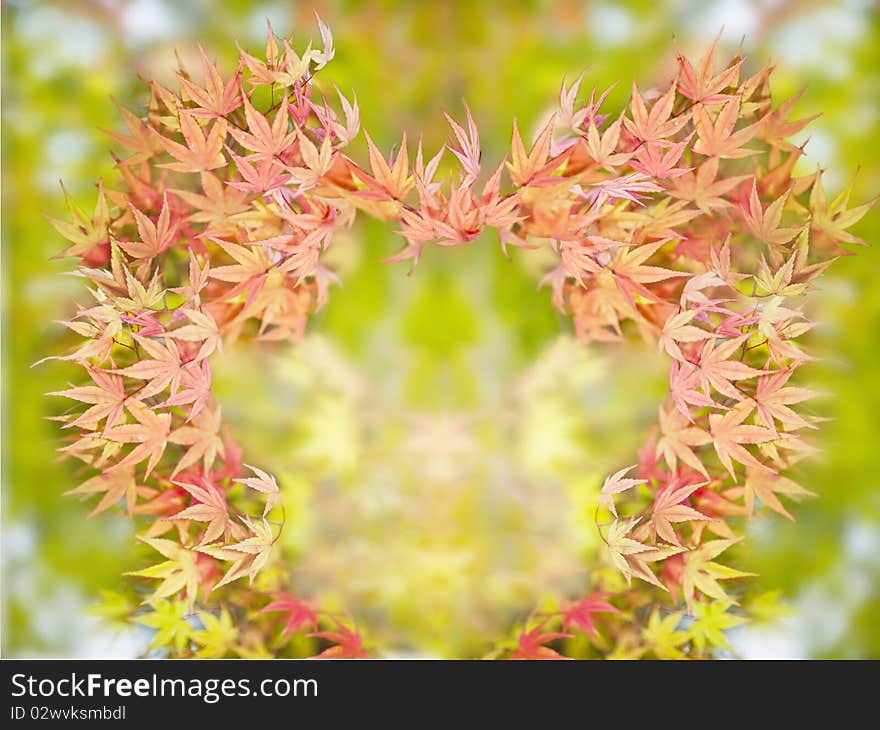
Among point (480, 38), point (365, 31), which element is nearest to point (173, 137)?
point (365, 31)

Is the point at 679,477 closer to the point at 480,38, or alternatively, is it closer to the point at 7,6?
the point at 480,38

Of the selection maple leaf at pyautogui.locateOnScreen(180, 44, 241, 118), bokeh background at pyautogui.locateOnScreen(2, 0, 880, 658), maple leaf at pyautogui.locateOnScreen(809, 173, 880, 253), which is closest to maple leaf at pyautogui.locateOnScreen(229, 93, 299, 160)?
maple leaf at pyautogui.locateOnScreen(180, 44, 241, 118)

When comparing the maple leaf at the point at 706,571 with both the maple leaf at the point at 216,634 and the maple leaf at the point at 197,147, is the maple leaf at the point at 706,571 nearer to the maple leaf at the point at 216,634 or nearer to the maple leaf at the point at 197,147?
the maple leaf at the point at 216,634

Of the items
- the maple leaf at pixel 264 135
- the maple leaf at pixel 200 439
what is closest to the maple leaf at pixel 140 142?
the maple leaf at pixel 264 135

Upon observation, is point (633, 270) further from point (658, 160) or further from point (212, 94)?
point (212, 94)

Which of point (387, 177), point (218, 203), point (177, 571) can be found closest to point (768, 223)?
point (387, 177)
